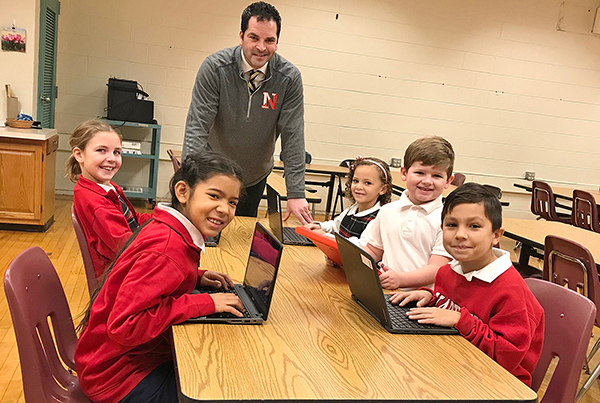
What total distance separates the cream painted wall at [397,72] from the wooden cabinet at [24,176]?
1.89 meters

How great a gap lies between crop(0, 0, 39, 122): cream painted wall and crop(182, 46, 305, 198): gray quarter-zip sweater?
10.3 feet

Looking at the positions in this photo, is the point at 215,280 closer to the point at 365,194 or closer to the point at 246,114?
the point at 365,194

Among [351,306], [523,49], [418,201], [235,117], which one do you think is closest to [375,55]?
[523,49]

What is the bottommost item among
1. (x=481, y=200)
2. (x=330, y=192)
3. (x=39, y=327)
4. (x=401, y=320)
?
(x=330, y=192)

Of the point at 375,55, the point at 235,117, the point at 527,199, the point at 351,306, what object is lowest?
the point at 527,199

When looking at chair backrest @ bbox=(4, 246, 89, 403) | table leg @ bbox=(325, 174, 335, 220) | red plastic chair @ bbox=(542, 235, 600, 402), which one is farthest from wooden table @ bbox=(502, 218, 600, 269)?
table leg @ bbox=(325, 174, 335, 220)

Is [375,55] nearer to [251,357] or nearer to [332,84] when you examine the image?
[332,84]

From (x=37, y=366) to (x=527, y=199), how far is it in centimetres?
749

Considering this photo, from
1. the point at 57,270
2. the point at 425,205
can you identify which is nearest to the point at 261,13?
the point at 425,205

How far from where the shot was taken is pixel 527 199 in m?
7.64

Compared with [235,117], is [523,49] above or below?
above

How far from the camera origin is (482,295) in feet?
4.85

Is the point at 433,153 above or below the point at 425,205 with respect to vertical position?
above

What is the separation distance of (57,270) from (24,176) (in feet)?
3.71
